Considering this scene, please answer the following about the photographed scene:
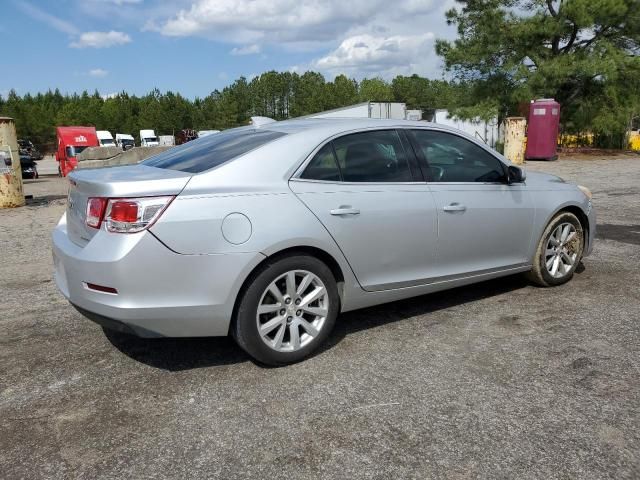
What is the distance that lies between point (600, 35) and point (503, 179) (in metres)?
24.3

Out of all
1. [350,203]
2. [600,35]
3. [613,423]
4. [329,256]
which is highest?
[600,35]

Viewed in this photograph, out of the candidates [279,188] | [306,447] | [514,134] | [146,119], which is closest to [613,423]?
[306,447]

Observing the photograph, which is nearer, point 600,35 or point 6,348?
point 6,348

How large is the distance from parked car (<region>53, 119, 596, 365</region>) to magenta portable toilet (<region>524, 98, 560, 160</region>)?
62.2 feet

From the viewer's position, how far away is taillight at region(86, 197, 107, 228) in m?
→ 3.14

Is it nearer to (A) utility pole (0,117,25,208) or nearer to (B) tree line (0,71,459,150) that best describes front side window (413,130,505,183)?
(A) utility pole (0,117,25,208)

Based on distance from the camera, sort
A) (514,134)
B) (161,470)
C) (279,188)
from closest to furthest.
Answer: (161,470)
(279,188)
(514,134)

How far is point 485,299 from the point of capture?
4852 mm

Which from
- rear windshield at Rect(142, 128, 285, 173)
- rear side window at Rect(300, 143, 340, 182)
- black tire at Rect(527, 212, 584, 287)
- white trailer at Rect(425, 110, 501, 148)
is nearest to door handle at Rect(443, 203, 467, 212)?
rear side window at Rect(300, 143, 340, 182)

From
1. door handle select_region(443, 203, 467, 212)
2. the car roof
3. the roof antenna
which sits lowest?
door handle select_region(443, 203, 467, 212)

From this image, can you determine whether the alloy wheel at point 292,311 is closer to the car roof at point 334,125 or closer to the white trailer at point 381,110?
the car roof at point 334,125

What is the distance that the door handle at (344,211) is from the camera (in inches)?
141

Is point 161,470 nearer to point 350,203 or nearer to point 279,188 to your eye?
point 279,188

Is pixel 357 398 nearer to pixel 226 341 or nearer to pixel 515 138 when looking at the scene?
pixel 226 341
